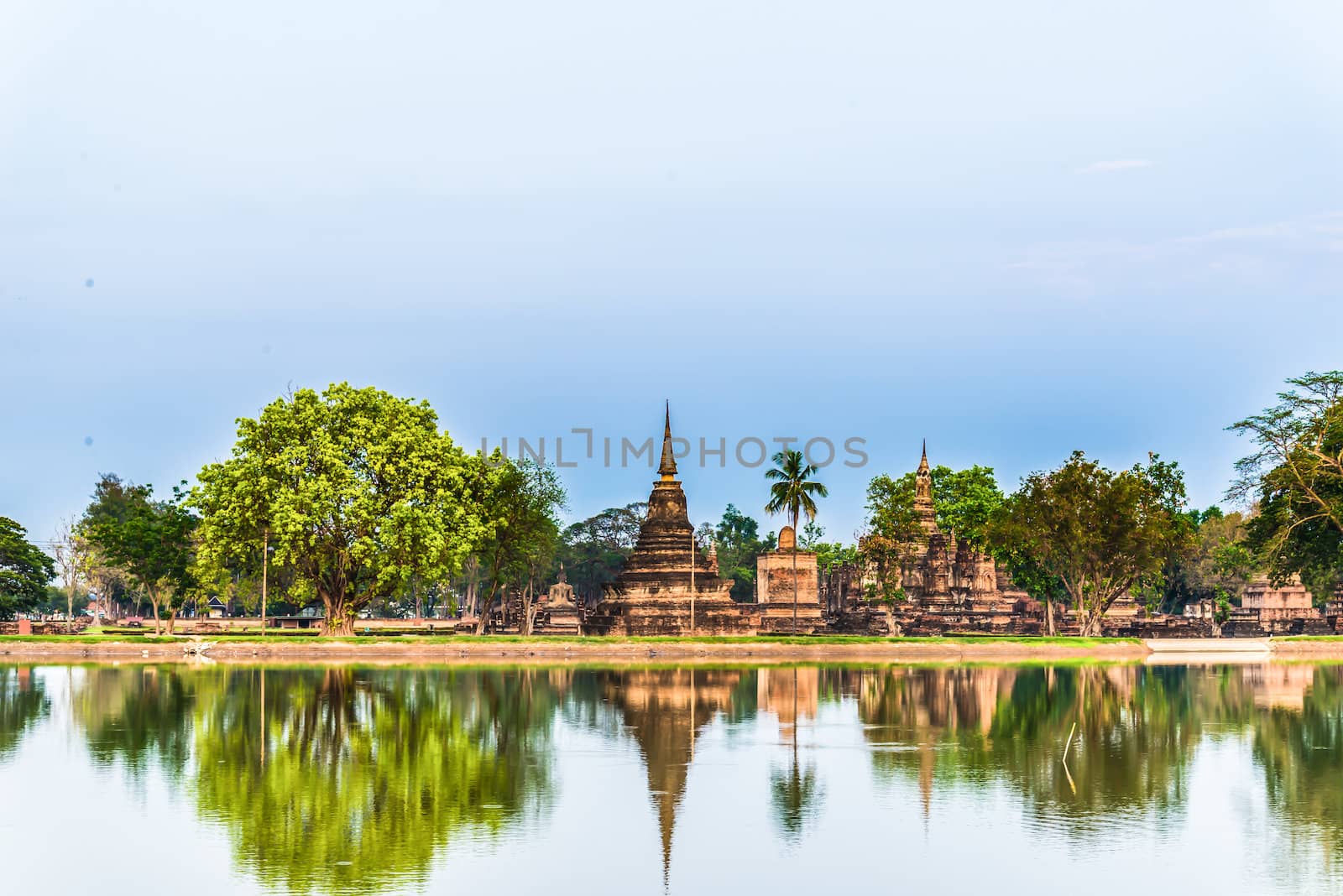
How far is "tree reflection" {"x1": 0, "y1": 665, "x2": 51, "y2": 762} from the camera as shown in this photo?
38700 mm

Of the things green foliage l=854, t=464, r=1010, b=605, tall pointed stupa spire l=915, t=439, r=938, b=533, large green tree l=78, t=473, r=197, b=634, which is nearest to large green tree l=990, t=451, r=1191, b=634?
green foliage l=854, t=464, r=1010, b=605

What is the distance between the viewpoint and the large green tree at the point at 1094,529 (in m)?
84.9

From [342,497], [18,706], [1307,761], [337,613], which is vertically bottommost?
[1307,761]

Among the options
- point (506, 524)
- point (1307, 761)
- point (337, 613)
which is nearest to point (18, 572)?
point (337, 613)

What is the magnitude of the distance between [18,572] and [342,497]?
77.7 ft

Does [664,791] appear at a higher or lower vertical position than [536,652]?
lower

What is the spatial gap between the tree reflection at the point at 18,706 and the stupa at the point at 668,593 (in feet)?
107

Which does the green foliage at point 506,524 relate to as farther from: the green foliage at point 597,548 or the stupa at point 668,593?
the green foliage at point 597,548

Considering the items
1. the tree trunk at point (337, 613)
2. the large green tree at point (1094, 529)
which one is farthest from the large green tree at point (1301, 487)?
the tree trunk at point (337, 613)

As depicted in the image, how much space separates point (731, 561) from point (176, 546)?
7415 centimetres

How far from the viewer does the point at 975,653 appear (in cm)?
7569

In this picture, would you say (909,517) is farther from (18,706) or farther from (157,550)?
(18,706)

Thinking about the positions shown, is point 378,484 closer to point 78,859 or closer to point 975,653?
point 975,653

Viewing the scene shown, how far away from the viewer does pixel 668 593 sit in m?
85.0
